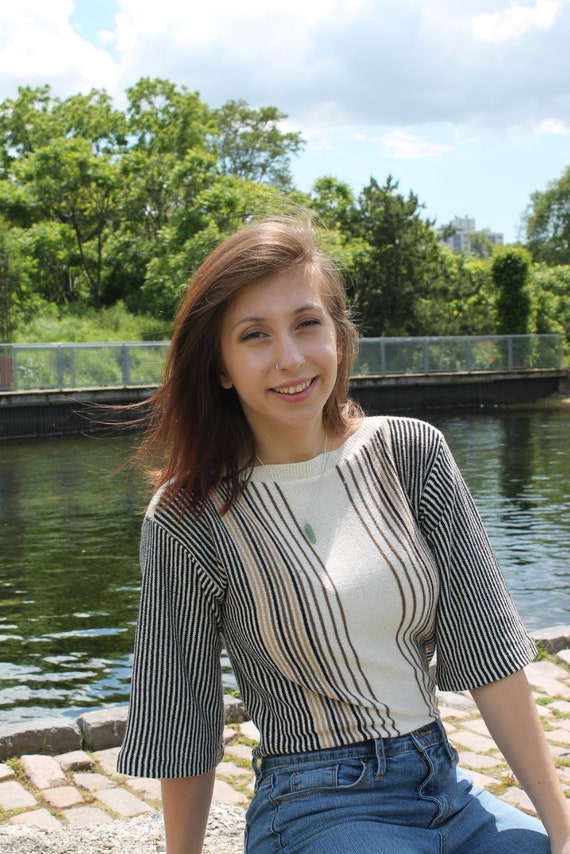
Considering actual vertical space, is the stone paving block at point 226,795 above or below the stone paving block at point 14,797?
above

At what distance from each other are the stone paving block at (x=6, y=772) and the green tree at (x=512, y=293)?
38.2 m

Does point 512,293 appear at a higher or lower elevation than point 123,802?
higher

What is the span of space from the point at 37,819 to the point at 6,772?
1.84 ft

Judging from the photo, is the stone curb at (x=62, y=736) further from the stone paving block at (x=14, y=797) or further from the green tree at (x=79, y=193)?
the green tree at (x=79, y=193)

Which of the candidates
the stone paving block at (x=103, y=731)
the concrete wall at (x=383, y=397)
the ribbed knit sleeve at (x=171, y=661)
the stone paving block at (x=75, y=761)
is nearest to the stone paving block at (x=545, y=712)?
the stone paving block at (x=103, y=731)

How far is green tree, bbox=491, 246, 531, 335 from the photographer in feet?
133

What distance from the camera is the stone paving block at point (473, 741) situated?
13.9ft

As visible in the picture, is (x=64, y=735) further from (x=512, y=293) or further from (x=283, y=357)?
(x=512, y=293)

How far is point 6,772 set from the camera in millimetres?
4215

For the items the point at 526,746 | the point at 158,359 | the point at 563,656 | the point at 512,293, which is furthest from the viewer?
the point at 512,293

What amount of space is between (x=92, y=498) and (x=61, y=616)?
22.6 feet

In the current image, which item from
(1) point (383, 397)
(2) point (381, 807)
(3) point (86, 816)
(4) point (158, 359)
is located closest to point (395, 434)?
(2) point (381, 807)

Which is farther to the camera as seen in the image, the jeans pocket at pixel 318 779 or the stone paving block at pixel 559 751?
the stone paving block at pixel 559 751

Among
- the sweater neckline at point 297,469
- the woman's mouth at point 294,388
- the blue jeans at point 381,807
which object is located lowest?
the blue jeans at point 381,807
